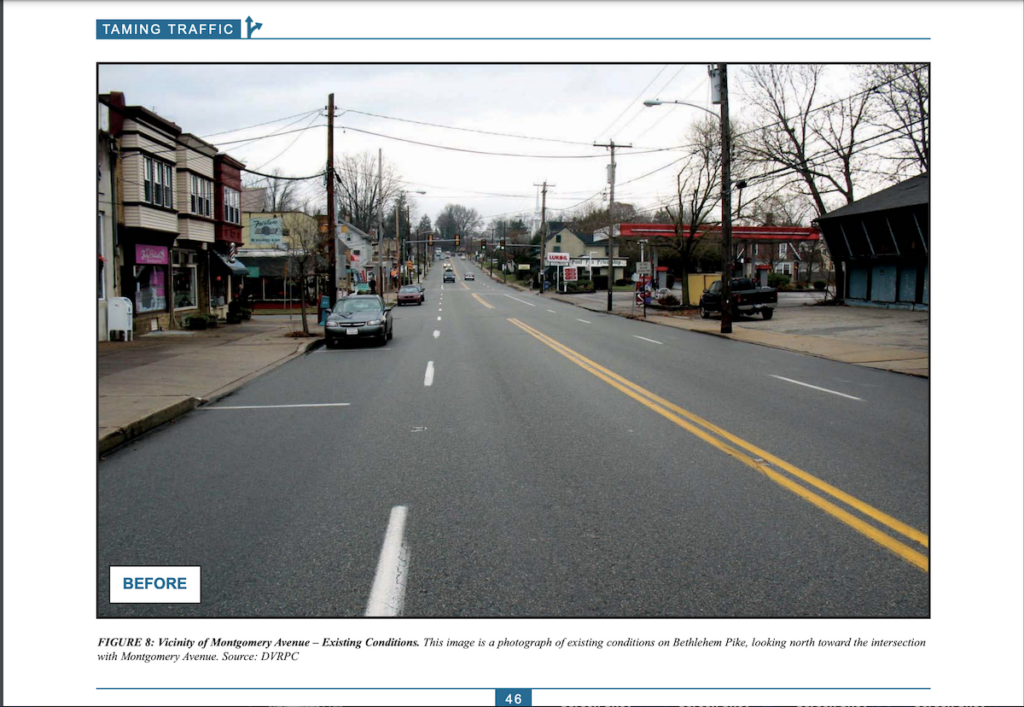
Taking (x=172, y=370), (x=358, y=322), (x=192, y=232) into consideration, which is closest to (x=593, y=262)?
(x=192, y=232)

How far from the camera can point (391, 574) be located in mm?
4383

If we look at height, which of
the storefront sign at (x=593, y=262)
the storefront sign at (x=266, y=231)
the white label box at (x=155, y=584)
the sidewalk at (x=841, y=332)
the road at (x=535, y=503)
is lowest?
the road at (x=535, y=503)

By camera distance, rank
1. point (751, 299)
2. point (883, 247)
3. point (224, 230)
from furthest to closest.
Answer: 1. point (883, 247)
2. point (751, 299)
3. point (224, 230)

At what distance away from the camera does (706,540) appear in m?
4.97

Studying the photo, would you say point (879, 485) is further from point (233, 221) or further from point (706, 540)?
point (233, 221)

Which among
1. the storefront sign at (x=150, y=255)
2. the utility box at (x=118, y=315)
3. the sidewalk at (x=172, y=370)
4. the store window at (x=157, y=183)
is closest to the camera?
the sidewalk at (x=172, y=370)

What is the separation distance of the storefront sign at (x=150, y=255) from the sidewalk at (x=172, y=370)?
7.69 feet

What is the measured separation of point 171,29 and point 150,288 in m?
24.8

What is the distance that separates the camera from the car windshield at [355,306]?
2294cm

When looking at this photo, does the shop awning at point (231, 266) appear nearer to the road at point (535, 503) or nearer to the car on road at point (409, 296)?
the car on road at point (409, 296)

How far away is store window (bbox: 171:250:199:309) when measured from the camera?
2839 cm

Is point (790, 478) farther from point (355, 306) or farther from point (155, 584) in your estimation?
point (355, 306)

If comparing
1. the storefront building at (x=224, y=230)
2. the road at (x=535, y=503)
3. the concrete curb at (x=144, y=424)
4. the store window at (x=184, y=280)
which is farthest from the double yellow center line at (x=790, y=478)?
the storefront building at (x=224, y=230)

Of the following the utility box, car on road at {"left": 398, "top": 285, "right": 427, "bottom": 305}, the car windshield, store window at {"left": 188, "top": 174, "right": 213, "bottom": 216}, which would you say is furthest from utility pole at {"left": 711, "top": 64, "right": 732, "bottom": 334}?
car on road at {"left": 398, "top": 285, "right": 427, "bottom": 305}
